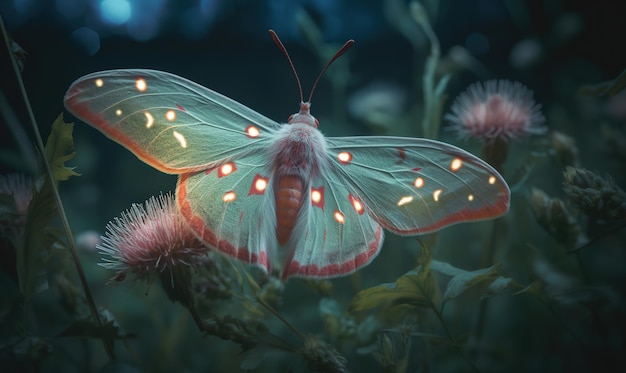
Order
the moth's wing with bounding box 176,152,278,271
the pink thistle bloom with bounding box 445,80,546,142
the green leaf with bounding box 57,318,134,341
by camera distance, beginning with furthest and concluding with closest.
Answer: the pink thistle bloom with bounding box 445,80,546,142
the moth's wing with bounding box 176,152,278,271
the green leaf with bounding box 57,318,134,341

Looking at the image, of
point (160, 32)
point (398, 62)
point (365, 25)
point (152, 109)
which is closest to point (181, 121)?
point (152, 109)

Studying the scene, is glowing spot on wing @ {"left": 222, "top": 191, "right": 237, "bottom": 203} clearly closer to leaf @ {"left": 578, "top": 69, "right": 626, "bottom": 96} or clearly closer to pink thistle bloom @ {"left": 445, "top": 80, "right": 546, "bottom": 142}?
pink thistle bloom @ {"left": 445, "top": 80, "right": 546, "bottom": 142}

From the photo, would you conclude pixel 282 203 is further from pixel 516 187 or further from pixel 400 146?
pixel 516 187

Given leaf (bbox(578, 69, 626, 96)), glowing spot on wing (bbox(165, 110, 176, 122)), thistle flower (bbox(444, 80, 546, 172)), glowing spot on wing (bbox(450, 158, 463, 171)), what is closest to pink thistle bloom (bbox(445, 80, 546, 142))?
thistle flower (bbox(444, 80, 546, 172))

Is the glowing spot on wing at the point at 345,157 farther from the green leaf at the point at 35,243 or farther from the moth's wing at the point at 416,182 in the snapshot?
the green leaf at the point at 35,243

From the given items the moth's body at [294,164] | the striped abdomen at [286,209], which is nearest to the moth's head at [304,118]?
the moth's body at [294,164]

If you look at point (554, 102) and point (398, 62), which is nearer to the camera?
point (554, 102)
